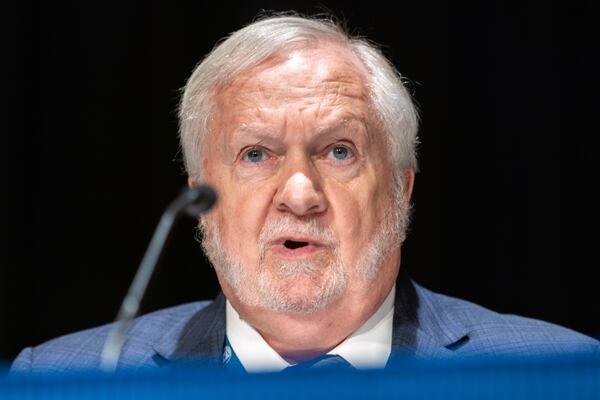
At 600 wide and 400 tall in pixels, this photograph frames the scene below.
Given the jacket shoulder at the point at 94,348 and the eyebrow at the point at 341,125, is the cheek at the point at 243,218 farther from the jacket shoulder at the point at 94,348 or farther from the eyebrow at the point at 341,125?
the jacket shoulder at the point at 94,348

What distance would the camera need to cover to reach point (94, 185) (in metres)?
3.41

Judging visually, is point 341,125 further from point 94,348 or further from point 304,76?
point 94,348

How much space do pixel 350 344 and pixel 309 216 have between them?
1.01 feet

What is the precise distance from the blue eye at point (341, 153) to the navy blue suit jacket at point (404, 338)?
0.36 m

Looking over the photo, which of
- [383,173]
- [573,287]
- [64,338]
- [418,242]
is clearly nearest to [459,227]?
→ [418,242]

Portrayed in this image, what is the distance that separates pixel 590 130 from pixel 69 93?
1636 millimetres

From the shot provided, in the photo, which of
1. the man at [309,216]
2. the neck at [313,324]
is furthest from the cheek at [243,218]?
the neck at [313,324]

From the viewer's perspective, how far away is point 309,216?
86.1 inches

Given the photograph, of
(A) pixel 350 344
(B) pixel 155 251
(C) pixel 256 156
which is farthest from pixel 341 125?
(B) pixel 155 251

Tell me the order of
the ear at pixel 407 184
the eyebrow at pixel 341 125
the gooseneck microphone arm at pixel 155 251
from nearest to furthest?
the gooseneck microphone arm at pixel 155 251 → the eyebrow at pixel 341 125 → the ear at pixel 407 184

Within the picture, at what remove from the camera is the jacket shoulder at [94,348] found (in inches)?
97.6

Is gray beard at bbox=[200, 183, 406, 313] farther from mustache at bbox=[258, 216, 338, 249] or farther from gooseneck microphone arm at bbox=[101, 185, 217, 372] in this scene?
gooseneck microphone arm at bbox=[101, 185, 217, 372]

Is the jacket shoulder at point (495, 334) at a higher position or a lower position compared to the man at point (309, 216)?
lower

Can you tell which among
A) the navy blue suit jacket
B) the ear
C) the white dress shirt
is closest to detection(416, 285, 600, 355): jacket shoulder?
the navy blue suit jacket
